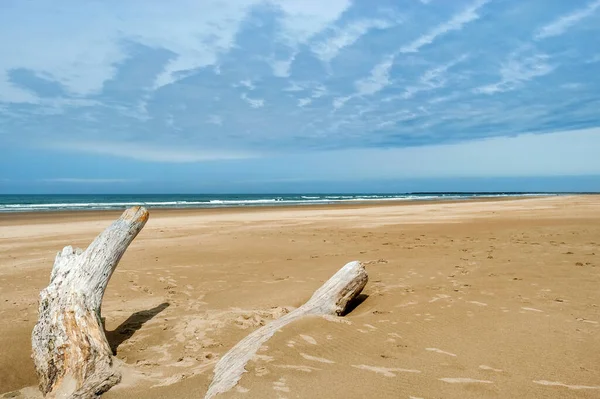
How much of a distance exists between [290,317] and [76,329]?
2203mm

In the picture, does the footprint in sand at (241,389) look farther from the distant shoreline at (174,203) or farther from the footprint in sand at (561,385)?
the distant shoreline at (174,203)

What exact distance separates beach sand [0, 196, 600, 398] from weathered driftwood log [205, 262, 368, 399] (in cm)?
12

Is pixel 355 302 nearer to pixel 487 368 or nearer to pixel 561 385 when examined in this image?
pixel 487 368

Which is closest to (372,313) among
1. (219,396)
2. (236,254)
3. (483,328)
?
(483,328)

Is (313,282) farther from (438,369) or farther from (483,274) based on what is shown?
(438,369)

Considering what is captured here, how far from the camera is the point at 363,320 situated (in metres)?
4.58

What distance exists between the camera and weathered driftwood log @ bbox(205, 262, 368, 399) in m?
3.07

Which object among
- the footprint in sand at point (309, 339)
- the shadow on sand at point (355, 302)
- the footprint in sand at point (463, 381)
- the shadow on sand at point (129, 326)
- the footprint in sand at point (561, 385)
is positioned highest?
the footprint in sand at point (309, 339)

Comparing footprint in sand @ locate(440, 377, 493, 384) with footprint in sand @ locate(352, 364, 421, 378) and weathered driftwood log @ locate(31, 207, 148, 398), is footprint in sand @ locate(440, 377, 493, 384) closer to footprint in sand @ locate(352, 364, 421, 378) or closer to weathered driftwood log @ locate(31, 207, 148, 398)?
footprint in sand @ locate(352, 364, 421, 378)

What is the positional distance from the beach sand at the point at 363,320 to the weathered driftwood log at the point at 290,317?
121mm

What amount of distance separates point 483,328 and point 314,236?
341 inches

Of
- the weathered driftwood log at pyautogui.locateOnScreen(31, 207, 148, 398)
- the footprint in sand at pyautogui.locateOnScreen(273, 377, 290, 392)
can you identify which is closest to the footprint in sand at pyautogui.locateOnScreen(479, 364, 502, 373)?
the footprint in sand at pyautogui.locateOnScreen(273, 377, 290, 392)

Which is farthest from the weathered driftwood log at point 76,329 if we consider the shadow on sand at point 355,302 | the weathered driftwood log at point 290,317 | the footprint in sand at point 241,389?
the shadow on sand at point 355,302

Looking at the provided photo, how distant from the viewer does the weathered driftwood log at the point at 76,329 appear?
356cm
